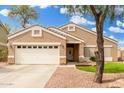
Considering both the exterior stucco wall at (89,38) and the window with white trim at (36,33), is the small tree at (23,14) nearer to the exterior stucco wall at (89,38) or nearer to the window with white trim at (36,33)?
the exterior stucco wall at (89,38)

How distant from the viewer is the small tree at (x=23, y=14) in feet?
167

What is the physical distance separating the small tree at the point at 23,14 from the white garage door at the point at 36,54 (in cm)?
2227

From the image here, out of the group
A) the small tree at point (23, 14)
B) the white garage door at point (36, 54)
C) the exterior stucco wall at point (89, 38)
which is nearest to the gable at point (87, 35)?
the exterior stucco wall at point (89, 38)

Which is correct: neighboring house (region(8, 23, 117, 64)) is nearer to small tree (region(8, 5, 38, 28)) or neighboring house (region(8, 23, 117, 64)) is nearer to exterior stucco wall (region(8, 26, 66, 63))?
exterior stucco wall (region(8, 26, 66, 63))

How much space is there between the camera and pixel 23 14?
51969 mm

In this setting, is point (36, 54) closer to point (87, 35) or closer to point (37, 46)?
point (37, 46)

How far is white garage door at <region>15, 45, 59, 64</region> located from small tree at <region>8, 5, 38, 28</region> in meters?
22.3

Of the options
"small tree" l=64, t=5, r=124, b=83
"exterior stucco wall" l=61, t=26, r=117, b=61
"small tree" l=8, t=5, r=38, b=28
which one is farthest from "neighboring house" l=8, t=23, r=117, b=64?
"small tree" l=8, t=5, r=38, b=28

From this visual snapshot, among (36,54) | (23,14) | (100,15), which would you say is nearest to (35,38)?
(36,54)

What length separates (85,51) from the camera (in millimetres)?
36438

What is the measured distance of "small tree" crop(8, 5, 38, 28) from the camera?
51022 millimetres

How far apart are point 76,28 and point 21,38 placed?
33.1ft
